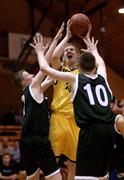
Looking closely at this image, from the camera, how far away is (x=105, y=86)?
4.20 metres

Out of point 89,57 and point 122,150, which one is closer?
point 89,57

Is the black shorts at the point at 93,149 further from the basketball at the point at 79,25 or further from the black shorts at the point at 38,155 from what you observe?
the basketball at the point at 79,25

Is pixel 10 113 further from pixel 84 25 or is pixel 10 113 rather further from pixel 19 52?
pixel 84 25

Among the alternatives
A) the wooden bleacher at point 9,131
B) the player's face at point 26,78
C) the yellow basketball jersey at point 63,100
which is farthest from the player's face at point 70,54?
the wooden bleacher at point 9,131

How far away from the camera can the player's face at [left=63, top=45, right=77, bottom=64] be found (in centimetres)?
511

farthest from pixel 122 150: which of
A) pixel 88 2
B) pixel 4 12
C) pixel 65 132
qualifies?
pixel 4 12

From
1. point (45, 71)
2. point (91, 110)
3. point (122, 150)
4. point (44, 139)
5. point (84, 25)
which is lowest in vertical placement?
point (122, 150)

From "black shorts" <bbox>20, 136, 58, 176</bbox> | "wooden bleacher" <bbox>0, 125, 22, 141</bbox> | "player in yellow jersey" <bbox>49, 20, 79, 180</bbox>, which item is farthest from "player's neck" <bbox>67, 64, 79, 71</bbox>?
"wooden bleacher" <bbox>0, 125, 22, 141</bbox>

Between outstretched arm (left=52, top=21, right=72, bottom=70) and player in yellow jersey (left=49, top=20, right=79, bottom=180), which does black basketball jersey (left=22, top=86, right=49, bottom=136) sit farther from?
outstretched arm (left=52, top=21, right=72, bottom=70)

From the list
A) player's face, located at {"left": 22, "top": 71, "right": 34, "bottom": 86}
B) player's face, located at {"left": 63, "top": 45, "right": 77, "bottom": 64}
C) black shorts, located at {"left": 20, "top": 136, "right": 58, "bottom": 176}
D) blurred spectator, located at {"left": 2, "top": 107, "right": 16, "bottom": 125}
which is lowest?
blurred spectator, located at {"left": 2, "top": 107, "right": 16, "bottom": 125}

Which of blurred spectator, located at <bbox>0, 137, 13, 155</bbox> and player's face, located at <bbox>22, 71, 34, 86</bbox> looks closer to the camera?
player's face, located at <bbox>22, 71, 34, 86</bbox>

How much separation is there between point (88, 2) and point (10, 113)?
12.8 feet

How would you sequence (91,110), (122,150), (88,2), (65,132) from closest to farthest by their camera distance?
(91,110) < (65,132) < (122,150) < (88,2)

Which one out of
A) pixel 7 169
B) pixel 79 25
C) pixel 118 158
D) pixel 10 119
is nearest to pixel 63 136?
pixel 79 25
